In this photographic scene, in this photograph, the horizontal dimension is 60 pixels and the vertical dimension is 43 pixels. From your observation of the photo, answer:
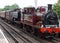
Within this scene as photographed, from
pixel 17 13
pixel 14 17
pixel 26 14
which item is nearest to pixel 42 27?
→ pixel 26 14

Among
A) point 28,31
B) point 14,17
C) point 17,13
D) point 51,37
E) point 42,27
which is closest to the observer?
point 42,27

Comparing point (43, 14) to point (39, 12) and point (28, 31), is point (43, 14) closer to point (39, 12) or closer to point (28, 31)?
point (39, 12)

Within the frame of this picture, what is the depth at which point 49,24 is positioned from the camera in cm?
1734

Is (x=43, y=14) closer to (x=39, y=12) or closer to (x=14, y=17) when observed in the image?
(x=39, y=12)

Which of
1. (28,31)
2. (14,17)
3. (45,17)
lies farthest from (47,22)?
(14,17)

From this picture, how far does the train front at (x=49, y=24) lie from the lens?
16967mm

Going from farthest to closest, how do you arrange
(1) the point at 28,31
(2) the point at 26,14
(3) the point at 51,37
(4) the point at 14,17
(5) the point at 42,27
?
(4) the point at 14,17 < (1) the point at 28,31 < (2) the point at 26,14 < (3) the point at 51,37 < (5) the point at 42,27

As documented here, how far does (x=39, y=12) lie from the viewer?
61.8 ft

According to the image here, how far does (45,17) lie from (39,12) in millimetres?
1563

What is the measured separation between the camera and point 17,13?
28.1 meters

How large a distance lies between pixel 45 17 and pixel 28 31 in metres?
6.18

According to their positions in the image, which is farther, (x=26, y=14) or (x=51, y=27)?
(x=26, y=14)

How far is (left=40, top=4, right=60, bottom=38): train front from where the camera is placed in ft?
55.7

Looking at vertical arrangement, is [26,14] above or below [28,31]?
above
